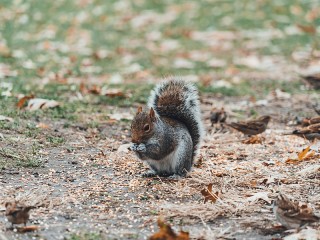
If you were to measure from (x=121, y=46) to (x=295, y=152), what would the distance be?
19.3 feet

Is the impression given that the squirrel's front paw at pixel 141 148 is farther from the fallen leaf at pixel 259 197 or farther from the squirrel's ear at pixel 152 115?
the fallen leaf at pixel 259 197

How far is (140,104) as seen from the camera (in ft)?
23.4

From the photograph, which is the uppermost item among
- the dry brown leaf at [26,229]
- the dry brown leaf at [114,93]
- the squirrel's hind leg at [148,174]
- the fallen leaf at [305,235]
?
the dry brown leaf at [114,93]

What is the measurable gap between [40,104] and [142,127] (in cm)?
212

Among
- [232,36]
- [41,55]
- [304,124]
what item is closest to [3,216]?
[304,124]

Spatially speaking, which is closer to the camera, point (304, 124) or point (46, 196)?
point (46, 196)

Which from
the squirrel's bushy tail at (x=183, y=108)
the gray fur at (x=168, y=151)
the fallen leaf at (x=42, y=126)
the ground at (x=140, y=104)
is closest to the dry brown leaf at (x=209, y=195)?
the ground at (x=140, y=104)

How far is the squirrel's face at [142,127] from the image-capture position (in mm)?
4559

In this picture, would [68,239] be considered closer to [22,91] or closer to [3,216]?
[3,216]

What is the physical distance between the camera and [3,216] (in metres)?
3.74

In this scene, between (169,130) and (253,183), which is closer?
(253,183)

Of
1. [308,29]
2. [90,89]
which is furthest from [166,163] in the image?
[308,29]

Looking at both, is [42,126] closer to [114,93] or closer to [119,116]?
[119,116]

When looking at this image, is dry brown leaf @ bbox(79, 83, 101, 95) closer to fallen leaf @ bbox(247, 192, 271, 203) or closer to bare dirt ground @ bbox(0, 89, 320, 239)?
bare dirt ground @ bbox(0, 89, 320, 239)
